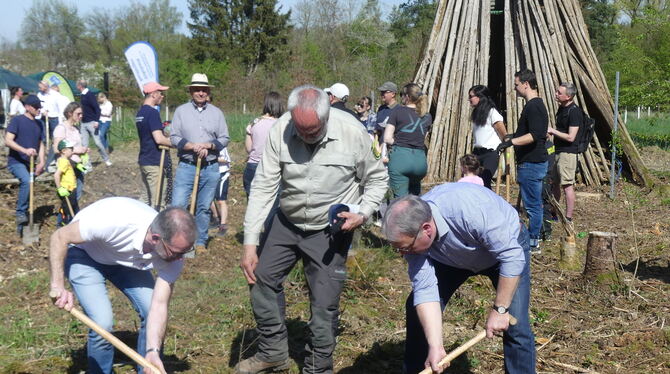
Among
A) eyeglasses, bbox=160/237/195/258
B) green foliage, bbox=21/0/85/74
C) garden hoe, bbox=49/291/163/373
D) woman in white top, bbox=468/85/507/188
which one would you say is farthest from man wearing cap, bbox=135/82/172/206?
green foliage, bbox=21/0/85/74

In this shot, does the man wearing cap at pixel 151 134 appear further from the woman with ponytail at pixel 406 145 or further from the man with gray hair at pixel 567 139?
the man with gray hair at pixel 567 139

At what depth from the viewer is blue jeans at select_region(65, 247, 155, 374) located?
143 inches

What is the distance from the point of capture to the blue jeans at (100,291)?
3.63 metres

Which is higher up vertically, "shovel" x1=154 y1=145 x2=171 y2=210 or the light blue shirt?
the light blue shirt

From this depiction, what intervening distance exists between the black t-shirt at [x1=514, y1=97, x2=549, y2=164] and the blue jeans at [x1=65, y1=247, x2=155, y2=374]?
4.18 meters

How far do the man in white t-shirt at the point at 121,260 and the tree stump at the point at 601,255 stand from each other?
3.79m

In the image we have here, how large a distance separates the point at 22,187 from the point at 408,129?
15.1ft

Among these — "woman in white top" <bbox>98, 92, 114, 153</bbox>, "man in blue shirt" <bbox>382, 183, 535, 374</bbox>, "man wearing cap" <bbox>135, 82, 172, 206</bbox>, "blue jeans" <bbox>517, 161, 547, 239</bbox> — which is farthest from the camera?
"woman in white top" <bbox>98, 92, 114, 153</bbox>

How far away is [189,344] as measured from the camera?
463cm

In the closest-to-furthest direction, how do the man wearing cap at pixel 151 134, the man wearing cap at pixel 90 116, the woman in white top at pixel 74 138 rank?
1. the man wearing cap at pixel 151 134
2. the woman in white top at pixel 74 138
3. the man wearing cap at pixel 90 116

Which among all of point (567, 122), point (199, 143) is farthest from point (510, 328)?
point (567, 122)

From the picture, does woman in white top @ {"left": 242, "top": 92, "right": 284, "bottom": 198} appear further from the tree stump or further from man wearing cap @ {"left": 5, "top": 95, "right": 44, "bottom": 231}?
the tree stump

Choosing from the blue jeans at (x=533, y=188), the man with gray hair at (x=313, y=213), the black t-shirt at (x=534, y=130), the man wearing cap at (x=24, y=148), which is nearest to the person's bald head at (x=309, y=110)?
the man with gray hair at (x=313, y=213)

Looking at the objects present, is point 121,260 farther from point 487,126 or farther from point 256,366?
point 487,126
